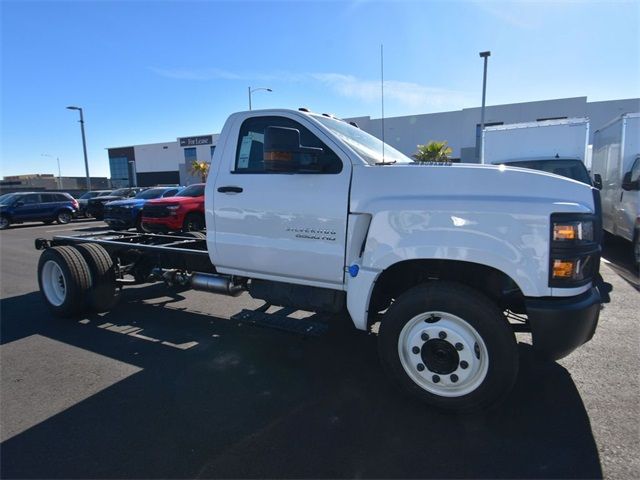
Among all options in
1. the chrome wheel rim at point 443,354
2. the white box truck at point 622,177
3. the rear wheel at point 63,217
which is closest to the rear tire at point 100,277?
the chrome wheel rim at point 443,354

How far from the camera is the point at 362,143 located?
3977 mm

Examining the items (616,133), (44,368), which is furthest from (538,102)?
(44,368)

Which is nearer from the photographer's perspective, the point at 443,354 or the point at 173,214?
the point at 443,354

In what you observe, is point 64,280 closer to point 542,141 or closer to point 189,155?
point 542,141

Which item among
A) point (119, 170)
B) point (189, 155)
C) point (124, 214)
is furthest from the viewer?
point (119, 170)

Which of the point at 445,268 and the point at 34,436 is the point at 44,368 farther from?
the point at 445,268

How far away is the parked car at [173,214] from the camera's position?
11977mm

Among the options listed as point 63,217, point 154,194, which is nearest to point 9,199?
point 63,217

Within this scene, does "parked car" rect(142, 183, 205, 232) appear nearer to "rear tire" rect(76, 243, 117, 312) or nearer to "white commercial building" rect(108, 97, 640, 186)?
"rear tire" rect(76, 243, 117, 312)

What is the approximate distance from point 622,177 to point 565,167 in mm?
1673

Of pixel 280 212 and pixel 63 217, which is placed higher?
pixel 280 212

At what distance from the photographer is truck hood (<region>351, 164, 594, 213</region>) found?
2.78m

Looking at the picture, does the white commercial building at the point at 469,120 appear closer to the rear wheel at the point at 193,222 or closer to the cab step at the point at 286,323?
the rear wheel at the point at 193,222

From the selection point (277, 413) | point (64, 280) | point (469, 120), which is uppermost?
point (469, 120)
